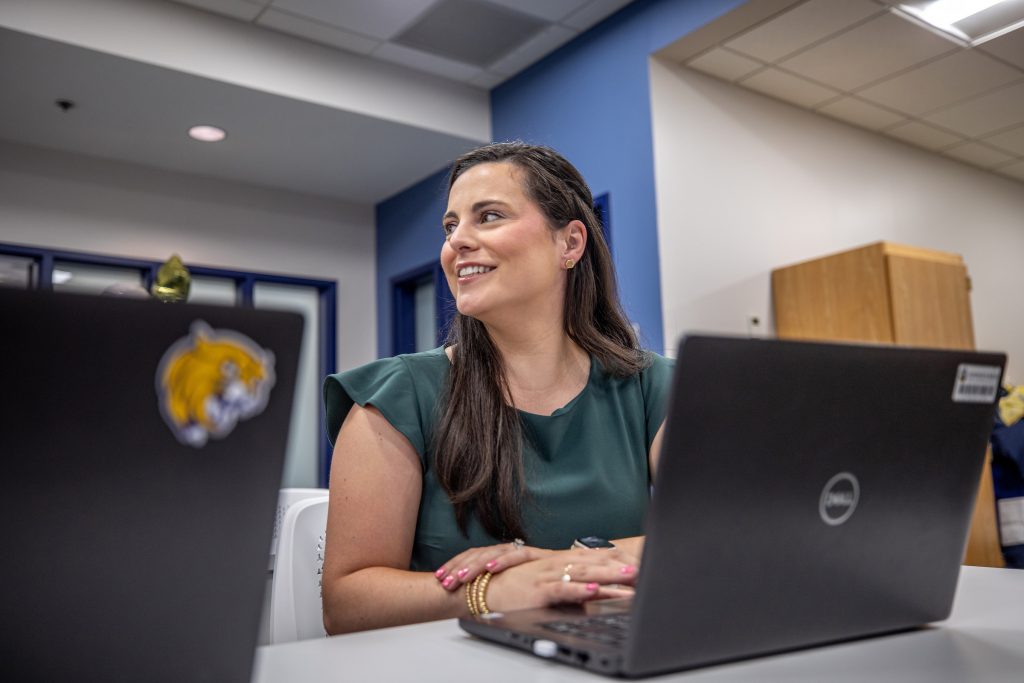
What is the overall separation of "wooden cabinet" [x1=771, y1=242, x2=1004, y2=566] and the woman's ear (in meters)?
2.42

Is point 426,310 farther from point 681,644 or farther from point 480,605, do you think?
point 681,644

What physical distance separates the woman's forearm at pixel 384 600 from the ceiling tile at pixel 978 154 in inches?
197

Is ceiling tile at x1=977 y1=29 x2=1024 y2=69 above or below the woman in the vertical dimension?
above

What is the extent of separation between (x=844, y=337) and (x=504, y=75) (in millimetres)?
2105

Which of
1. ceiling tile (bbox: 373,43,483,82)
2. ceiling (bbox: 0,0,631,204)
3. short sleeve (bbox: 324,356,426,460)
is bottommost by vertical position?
short sleeve (bbox: 324,356,426,460)

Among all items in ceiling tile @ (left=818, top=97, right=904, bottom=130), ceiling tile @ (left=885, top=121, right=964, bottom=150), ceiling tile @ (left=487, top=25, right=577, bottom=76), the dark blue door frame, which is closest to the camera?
ceiling tile @ (left=487, top=25, right=577, bottom=76)

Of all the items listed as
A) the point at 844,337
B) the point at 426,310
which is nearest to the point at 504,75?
the point at 426,310

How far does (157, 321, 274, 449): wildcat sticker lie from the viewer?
45 cm

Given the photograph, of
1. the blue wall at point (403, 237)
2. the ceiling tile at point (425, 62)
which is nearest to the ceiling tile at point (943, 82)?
the ceiling tile at point (425, 62)

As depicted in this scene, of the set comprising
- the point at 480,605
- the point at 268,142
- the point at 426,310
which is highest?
the point at 268,142

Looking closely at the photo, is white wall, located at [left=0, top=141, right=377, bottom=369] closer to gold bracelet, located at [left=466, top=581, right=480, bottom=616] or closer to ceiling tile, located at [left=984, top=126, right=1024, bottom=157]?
ceiling tile, located at [left=984, top=126, right=1024, bottom=157]

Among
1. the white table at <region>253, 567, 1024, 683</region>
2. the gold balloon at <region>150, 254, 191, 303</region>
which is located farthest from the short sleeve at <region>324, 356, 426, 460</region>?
the gold balloon at <region>150, 254, 191, 303</region>

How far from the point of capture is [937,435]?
0.68m

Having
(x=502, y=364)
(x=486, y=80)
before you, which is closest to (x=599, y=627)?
(x=502, y=364)
